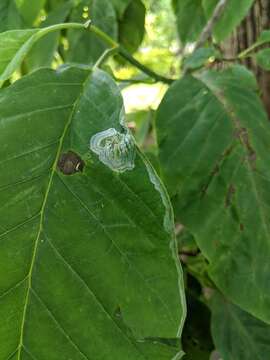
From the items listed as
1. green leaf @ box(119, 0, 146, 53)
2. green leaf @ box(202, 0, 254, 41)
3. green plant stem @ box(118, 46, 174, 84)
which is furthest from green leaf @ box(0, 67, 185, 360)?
green leaf @ box(119, 0, 146, 53)

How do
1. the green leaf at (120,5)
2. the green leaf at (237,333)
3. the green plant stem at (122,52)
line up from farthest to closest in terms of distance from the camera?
the green leaf at (120,5), the green leaf at (237,333), the green plant stem at (122,52)

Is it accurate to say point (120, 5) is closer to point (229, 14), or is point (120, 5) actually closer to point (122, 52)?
point (229, 14)

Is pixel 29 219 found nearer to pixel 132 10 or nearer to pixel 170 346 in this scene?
pixel 170 346

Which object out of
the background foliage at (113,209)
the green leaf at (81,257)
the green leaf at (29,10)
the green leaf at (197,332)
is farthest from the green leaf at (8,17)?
the green leaf at (197,332)

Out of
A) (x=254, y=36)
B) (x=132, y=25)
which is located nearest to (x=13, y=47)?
(x=132, y=25)

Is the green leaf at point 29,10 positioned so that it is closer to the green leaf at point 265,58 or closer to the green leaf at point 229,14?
the green leaf at point 229,14

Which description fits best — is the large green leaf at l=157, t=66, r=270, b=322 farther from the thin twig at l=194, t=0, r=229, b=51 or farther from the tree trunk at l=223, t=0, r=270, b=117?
the tree trunk at l=223, t=0, r=270, b=117

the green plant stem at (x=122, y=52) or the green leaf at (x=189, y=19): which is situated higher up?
the green plant stem at (x=122, y=52)
